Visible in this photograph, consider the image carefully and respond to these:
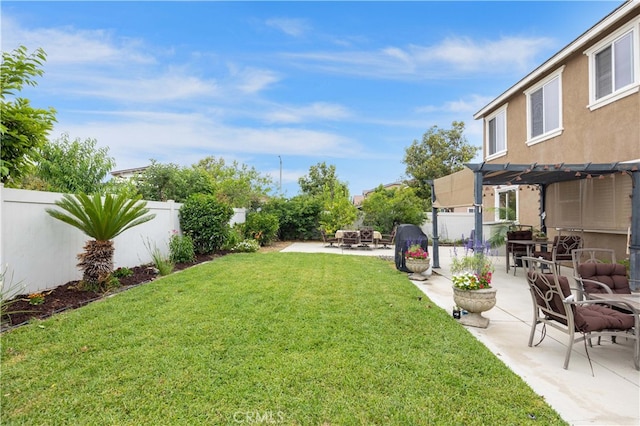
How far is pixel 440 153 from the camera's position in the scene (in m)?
26.5

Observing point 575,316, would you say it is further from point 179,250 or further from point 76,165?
point 76,165

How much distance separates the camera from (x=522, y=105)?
10344mm

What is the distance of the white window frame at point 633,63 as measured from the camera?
635cm

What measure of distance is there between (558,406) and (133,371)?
3.81 meters

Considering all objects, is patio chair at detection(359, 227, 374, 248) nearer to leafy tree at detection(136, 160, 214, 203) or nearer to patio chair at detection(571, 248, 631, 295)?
leafy tree at detection(136, 160, 214, 203)

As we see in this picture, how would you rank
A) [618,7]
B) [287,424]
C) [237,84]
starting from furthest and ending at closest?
[237,84] < [618,7] < [287,424]

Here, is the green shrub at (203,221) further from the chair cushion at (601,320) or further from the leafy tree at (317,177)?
the leafy tree at (317,177)

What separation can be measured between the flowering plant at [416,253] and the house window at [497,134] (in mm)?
6432

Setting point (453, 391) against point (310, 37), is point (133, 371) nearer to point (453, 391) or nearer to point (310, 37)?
point (453, 391)

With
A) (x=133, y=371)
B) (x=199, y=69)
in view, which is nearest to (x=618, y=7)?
(x=133, y=371)

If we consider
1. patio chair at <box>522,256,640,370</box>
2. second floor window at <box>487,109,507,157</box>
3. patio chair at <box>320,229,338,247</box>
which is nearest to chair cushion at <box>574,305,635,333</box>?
patio chair at <box>522,256,640,370</box>

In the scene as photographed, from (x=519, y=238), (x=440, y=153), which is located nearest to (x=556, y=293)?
(x=519, y=238)

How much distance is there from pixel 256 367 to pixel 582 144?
9499mm

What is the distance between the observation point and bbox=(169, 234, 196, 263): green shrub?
30.3 feet
